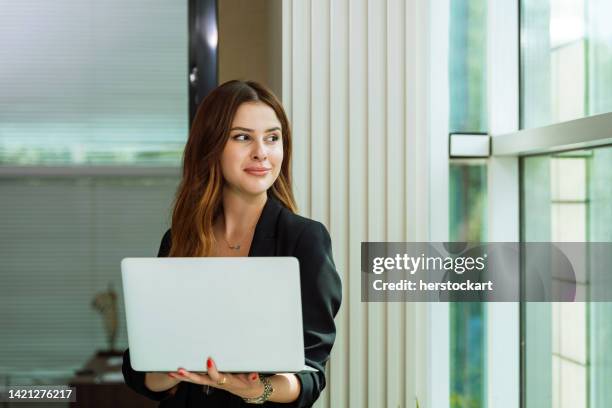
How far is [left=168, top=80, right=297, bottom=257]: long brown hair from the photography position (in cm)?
163

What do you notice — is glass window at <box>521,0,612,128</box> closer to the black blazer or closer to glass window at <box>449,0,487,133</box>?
glass window at <box>449,0,487,133</box>

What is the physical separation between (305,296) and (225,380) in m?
0.30

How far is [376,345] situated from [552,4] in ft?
3.22

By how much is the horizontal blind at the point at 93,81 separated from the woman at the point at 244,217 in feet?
1.57

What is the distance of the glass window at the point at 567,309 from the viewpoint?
1608 mm

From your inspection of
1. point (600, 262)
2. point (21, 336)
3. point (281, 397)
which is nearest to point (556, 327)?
point (600, 262)

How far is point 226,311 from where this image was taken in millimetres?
1302

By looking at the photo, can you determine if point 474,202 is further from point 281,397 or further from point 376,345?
point 281,397

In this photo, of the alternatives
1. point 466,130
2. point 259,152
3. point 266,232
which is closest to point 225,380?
point 266,232

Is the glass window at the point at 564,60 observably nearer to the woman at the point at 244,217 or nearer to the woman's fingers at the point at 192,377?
the woman at the point at 244,217

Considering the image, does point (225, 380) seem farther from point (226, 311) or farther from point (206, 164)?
point (206, 164)

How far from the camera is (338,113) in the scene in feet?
6.26

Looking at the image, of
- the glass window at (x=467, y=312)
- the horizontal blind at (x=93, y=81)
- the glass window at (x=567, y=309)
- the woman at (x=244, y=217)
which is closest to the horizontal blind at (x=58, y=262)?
the horizontal blind at (x=93, y=81)

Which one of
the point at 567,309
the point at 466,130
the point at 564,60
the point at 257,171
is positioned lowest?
the point at 567,309
